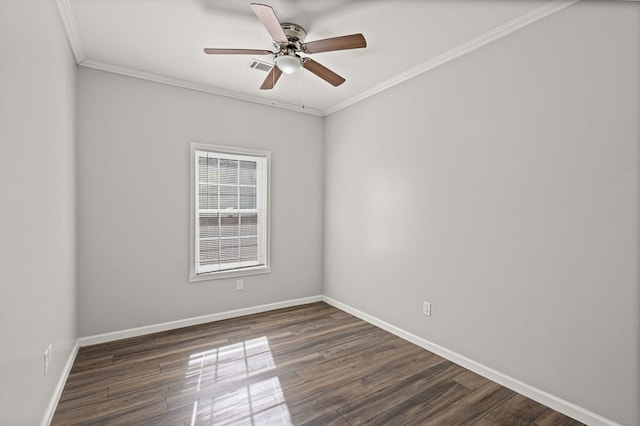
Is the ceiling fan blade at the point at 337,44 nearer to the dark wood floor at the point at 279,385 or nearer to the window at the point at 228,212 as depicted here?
the window at the point at 228,212

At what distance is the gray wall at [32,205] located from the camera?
1324 mm

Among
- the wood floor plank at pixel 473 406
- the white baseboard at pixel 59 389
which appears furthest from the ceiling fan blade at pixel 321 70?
the white baseboard at pixel 59 389

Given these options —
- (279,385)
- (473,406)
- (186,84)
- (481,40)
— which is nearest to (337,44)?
(481,40)

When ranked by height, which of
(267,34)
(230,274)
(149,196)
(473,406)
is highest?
(267,34)

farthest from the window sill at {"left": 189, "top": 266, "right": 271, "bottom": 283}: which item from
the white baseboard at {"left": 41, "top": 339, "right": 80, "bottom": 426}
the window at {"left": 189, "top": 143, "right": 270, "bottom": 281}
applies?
the white baseboard at {"left": 41, "top": 339, "right": 80, "bottom": 426}

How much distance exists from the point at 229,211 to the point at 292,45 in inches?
81.6

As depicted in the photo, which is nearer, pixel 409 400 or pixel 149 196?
pixel 409 400

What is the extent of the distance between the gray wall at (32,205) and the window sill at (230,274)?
126cm

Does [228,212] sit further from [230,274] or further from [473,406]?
[473,406]

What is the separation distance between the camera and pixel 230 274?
3.79 m

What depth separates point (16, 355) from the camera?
141 cm

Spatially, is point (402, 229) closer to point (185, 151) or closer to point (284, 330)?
point (284, 330)

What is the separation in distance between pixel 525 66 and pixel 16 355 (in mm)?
3440

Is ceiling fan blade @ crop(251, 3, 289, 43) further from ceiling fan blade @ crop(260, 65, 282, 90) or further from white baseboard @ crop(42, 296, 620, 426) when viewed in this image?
white baseboard @ crop(42, 296, 620, 426)
